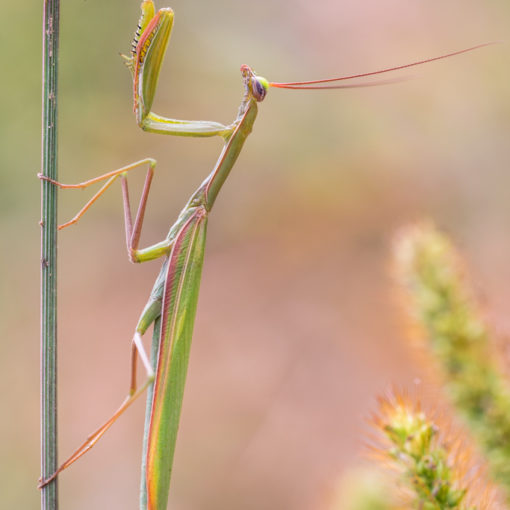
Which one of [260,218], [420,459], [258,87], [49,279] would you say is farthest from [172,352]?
[260,218]

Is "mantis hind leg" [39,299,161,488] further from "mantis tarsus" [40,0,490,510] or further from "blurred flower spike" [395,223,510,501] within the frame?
"blurred flower spike" [395,223,510,501]

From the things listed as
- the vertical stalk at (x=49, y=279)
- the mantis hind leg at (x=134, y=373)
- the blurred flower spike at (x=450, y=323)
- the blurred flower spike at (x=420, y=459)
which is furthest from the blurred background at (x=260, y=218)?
the blurred flower spike at (x=420, y=459)

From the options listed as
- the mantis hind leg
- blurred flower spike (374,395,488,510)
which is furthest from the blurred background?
blurred flower spike (374,395,488,510)

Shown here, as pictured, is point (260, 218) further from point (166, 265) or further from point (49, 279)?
point (49, 279)

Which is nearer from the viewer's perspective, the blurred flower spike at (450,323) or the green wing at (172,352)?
the green wing at (172,352)

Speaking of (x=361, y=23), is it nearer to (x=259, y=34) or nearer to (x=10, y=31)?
(x=259, y=34)

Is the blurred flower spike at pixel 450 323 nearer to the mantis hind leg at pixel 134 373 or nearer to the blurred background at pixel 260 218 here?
the mantis hind leg at pixel 134 373
